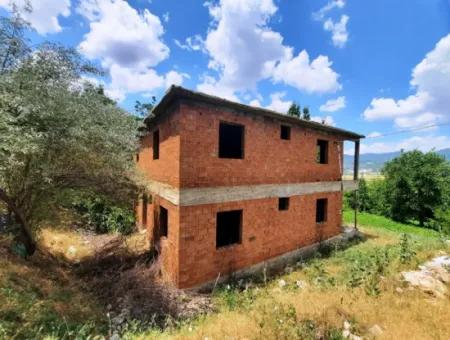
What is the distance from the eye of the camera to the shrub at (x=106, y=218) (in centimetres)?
1349

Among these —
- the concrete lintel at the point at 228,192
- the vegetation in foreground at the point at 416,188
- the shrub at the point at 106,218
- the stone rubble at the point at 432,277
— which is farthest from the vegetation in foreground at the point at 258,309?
the vegetation in foreground at the point at 416,188

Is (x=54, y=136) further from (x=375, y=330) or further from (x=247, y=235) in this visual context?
(x=375, y=330)

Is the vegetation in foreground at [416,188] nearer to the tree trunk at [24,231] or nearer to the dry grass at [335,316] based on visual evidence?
the dry grass at [335,316]

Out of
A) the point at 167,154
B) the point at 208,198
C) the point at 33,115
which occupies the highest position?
the point at 33,115

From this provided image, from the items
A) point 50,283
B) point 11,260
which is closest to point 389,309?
point 50,283

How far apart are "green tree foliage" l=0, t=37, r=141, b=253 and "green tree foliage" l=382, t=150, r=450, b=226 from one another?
31.7m

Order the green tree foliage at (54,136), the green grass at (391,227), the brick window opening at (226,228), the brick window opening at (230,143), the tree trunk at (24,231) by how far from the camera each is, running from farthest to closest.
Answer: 1. the green grass at (391,227)
2. the brick window opening at (230,143)
3. the brick window opening at (226,228)
4. the tree trunk at (24,231)
5. the green tree foliage at (54,136)

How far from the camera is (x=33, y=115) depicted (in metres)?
5.94

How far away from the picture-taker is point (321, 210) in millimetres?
12828

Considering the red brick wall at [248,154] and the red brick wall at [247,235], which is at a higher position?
the red brick wall at [248,154]

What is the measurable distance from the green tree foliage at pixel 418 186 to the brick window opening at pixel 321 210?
22507 mm

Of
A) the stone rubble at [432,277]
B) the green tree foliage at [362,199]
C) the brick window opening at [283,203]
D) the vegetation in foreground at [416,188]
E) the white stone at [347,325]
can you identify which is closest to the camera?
the white stone at [347,325]

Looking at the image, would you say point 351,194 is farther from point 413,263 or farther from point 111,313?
point 111,313

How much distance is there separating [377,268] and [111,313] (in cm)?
765
